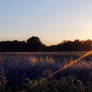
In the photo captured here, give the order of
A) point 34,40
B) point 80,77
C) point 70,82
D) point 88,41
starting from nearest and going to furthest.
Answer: point 70,82 → point 80,77 → point 88,41 → point 34,40

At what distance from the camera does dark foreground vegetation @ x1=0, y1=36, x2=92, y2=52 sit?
26000 millimetres

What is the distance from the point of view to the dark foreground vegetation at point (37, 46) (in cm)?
2600

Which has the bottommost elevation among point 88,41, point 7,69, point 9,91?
point 9,91

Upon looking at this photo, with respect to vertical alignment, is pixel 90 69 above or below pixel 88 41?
below

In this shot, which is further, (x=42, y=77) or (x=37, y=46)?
(x=37, y=46)

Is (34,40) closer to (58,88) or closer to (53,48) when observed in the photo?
(53,48)

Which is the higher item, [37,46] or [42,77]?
[37,46]

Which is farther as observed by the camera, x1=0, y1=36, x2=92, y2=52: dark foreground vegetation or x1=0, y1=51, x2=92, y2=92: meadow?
x1=0, y1=36, x2=92, y2=52: dark foreground vegetation

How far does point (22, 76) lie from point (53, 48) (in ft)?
63.5

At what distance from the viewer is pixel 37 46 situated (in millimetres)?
28344

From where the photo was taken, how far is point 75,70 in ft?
23.7

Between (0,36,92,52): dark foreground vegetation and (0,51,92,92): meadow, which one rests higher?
(0,36,92,52): dark foreground vegetation

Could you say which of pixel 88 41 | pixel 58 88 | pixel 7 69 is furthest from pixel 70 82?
pixel 88 41

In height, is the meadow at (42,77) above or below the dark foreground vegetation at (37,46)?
below
